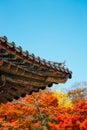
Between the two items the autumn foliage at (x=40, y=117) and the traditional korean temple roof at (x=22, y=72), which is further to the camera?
the autumn foliage at (x=40, y=117)

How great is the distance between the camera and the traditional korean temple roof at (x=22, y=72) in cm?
541

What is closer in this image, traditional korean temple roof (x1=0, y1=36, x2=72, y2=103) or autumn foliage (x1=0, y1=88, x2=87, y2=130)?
traditional korean temple roof (x1=0, y1=36, x2=72, y2=103)

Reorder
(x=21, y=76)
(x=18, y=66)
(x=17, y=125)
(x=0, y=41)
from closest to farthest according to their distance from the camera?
(x=0, y=41) < (x=18, y=66) < (x=21, y=76) < (x=17, y=125)

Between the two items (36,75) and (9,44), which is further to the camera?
(36,75)

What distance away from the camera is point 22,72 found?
20.9 feet

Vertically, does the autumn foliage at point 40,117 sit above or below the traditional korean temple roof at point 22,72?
above

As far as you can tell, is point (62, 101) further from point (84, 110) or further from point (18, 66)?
point (18, 66)

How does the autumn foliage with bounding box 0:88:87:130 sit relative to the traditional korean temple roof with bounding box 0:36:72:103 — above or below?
above

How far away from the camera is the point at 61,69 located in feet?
24.7

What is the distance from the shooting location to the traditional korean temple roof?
5.41 meters

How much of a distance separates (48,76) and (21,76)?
1003 mm

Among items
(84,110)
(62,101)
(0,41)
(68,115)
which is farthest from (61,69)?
(62,101)

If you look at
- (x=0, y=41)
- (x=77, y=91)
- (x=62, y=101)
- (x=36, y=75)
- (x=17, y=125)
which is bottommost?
(x=0, y=41)

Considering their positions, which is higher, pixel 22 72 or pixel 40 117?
pixel 40 117
